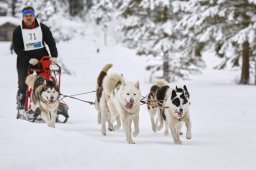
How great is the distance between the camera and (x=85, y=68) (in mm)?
34875

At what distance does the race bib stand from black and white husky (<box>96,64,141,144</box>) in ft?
4.56

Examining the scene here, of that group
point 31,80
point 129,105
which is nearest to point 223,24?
point 31,80

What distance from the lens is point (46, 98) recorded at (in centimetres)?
722

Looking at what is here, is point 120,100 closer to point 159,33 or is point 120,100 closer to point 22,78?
point 22,78

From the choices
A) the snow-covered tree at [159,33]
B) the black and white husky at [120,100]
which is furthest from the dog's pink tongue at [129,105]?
the snow-covered tree at [159,33]

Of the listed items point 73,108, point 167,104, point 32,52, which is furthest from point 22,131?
point 73,108

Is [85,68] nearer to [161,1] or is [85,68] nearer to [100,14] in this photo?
[161,1]

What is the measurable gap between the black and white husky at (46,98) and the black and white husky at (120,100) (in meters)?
0.87

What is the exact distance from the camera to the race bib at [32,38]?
7859 mm

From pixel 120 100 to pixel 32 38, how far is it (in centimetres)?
247

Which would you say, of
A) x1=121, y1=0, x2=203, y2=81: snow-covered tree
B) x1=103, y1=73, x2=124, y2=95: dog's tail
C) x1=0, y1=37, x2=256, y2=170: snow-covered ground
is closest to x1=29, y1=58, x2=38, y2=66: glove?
x1=0, y1=37, x2=256, y2=170: snow-covered ground

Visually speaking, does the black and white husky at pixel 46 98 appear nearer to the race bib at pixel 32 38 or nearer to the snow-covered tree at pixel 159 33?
the race bib at pixel 32 38

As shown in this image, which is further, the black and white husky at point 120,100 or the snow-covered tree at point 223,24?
the snow-covered tree at point 223,24

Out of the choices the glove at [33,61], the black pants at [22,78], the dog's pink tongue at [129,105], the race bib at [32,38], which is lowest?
the dog's pink tongue at [129,105]
